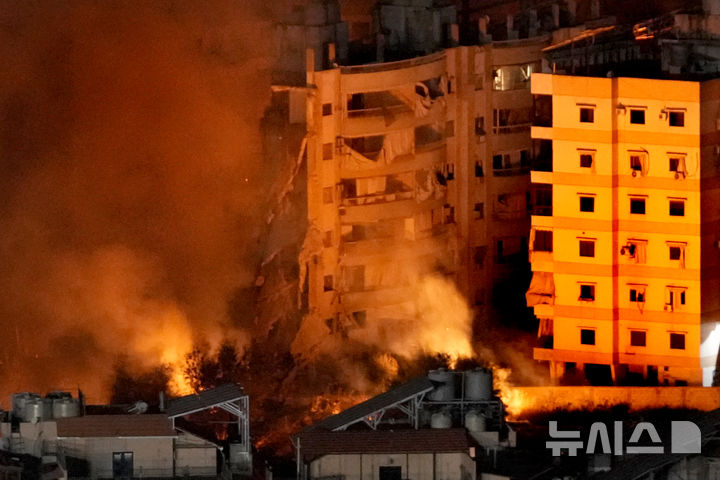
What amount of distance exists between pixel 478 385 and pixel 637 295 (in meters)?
4.72

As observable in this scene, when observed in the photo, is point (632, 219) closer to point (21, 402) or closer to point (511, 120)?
point (511, 120)

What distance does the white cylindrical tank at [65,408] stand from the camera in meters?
38.1

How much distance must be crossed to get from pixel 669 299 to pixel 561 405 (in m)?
2.23

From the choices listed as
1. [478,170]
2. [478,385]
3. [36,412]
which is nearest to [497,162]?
[478,170]

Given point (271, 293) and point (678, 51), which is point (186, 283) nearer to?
point (271, 293)

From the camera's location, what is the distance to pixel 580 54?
4359 centimetres

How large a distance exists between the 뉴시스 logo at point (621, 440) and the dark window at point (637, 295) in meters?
3.01

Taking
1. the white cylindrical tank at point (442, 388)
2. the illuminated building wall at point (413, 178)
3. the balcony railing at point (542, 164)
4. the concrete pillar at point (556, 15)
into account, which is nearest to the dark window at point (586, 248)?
the balcony railing at point (542, 164)

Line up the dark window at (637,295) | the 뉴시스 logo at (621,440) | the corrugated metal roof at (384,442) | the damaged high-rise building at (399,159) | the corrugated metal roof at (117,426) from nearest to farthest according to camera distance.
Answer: the corrugated metal roof at (384,442) → the 뉴시스 logo at (621,440) → the corrugated metal roof at (117,426) → the dark window at (637,295) → the damaged high-rise building at (399,159)

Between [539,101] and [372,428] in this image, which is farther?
[539,101]

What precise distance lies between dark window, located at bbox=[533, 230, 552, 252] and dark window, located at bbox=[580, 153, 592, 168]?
1.16 meters

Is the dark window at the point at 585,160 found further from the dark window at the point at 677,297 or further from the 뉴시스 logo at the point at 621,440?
the 뉴시스 logo at the point at 621,440

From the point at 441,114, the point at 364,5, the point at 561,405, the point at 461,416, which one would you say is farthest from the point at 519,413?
the point at 364,5

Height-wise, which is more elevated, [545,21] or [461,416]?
[545,21]
